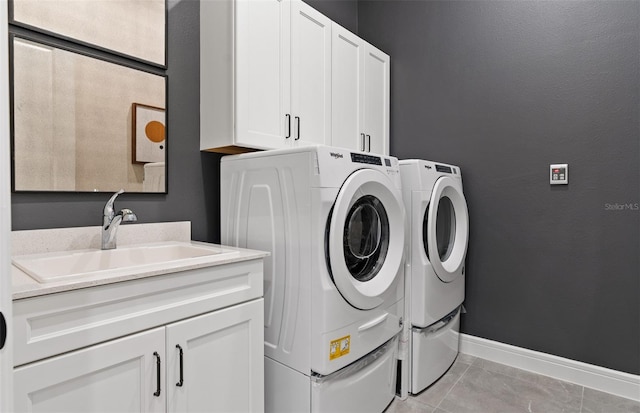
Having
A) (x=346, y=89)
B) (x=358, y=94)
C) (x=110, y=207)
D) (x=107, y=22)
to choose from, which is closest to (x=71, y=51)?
(x=107, y=22)

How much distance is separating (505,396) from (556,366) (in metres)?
0.49

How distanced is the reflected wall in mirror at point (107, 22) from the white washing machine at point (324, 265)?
2.20 ft

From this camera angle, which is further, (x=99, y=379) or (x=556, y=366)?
(x=556, y=366)

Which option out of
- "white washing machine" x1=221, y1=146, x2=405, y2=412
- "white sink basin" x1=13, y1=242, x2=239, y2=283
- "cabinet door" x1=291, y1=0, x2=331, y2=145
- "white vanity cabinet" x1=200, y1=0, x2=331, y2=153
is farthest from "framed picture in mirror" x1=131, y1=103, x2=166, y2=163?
"cabinet door" x1=291, y1=0, x2=331, y2=145

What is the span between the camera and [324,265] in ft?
5.03

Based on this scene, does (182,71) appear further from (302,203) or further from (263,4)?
(302,203)

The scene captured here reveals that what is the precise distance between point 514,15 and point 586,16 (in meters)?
0.40

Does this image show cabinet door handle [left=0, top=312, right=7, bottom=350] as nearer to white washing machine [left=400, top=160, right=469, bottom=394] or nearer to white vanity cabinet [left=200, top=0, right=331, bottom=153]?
white vanity cabinet [left=200, top=0, right=331, bottom=153]

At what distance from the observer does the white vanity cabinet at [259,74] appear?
1.82m

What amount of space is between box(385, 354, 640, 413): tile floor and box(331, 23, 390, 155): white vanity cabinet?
158 cm

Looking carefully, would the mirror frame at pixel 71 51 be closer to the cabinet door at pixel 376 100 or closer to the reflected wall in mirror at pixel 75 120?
the reflected wall in mirror at pixel 75 120

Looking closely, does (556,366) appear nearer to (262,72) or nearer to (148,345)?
(148,345)

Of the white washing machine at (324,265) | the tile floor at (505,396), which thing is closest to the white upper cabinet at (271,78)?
the white washing machine at (324,265)

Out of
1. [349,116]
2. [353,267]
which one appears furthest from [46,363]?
[349,116]
